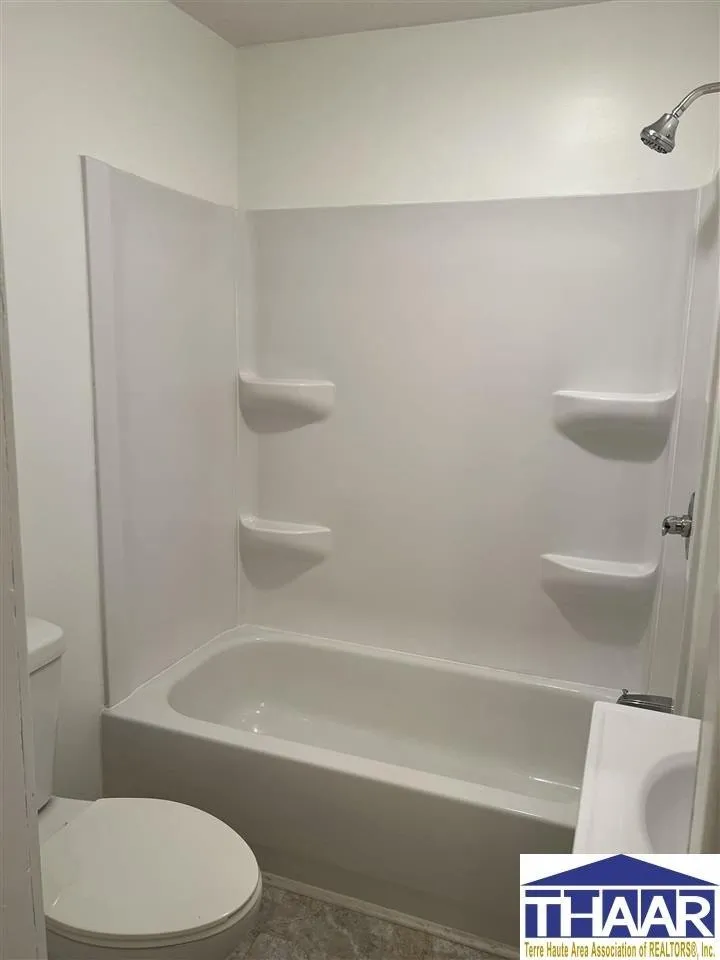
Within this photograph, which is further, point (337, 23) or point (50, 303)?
point (337, 23)

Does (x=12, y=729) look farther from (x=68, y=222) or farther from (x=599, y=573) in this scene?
(x=599, y=573)

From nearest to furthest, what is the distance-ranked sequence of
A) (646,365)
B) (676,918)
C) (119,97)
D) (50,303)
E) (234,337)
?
(676,918) → (50,303) → (119,97) → (646,365) → (234,337)

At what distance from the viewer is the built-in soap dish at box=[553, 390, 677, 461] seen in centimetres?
213

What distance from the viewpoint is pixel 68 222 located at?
1.85 metres

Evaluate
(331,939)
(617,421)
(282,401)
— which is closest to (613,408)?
(617,421)

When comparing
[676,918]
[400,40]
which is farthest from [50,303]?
[676,918]

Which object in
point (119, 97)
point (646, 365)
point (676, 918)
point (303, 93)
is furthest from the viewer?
point (303, 93)

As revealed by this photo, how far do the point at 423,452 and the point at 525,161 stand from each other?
913 millimetres

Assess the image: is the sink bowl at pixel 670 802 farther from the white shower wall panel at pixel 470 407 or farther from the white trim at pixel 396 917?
the white shower wall panel at pixel 470 407

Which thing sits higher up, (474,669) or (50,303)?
(50,303)

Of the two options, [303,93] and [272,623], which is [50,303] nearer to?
[303,93]

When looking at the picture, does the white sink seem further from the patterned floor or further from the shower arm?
the shower arm

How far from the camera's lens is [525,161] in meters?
2.19

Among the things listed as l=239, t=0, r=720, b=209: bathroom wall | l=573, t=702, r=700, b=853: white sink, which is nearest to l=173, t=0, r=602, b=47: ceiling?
l=239, t=0, r=720, b=209: bathroom wall
